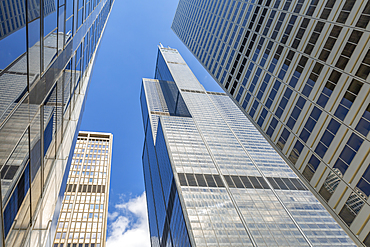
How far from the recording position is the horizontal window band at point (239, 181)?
8925cm

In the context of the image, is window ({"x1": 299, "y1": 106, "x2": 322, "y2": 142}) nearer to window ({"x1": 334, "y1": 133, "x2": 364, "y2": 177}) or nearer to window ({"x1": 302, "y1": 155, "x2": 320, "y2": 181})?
window ({"x1": 302, "y1": 155, "x2": 320, "y2": 181})

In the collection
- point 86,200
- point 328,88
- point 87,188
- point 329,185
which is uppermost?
point 328,88

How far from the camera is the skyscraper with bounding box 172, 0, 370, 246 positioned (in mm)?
23981

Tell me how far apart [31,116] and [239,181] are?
3830 inches

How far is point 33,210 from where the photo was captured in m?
10.8

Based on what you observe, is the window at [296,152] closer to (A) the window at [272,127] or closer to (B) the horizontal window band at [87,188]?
(A) the window at [272,127]

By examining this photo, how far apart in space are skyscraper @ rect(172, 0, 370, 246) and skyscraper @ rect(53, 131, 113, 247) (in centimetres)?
7535

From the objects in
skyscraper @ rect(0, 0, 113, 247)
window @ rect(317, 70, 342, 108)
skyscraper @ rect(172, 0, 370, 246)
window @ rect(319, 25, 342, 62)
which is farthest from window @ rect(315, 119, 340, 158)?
skyscraper @ rect(0, 0, 113, 247)

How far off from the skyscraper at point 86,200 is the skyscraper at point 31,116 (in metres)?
87.5

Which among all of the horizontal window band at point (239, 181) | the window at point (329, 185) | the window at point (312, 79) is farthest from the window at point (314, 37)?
the horizontal window band at point (239, 181)

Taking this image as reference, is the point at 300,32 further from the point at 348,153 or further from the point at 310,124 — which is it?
the point at 348,153

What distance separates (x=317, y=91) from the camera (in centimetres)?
3075

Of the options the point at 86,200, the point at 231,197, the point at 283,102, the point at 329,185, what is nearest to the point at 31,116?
the point at 329,185

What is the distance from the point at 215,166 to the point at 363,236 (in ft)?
269
